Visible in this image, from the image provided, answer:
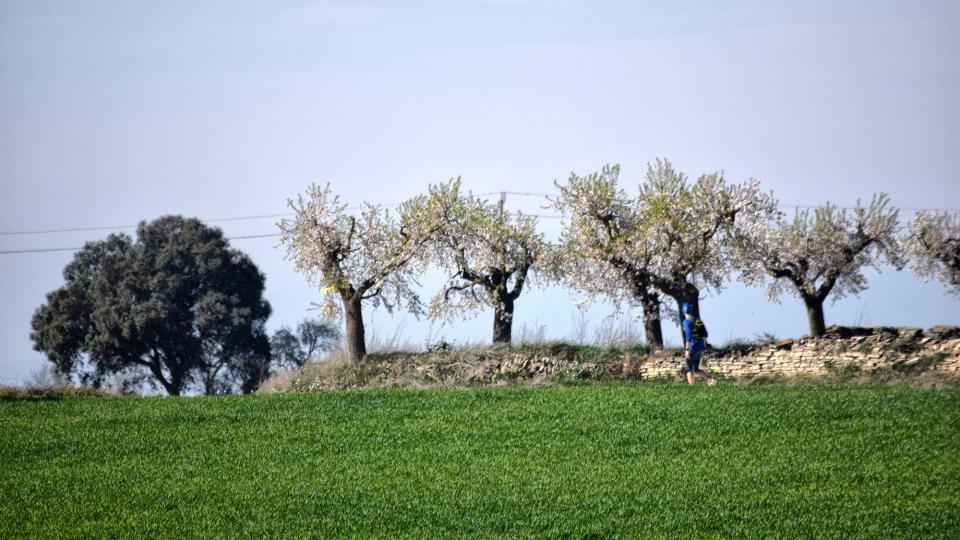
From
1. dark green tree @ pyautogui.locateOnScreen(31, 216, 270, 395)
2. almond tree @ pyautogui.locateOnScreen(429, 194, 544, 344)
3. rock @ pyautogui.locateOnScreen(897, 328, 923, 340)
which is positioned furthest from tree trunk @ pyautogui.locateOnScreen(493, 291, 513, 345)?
dark green tree @ pyautogui.locateOnScreen(31, 216, 270, 395)

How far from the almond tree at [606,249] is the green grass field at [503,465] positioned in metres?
8.02

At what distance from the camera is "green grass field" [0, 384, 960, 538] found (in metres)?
15.1

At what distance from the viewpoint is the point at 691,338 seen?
2470 centimetres

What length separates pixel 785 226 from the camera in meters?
35.5

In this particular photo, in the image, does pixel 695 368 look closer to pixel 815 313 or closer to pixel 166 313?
pixel 815 313

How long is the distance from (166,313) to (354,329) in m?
19.1

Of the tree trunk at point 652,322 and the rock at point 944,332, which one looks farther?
the tree trunk at point 652,322

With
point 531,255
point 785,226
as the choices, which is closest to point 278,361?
point 531,255

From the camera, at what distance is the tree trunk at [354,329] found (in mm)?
32500

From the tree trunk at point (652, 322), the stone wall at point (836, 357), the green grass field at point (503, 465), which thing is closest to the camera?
the green grass field at point (503, 465)

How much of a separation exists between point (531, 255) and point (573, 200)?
236 cm

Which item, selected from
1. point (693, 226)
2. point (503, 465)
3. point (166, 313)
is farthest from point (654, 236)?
point (166, 313)

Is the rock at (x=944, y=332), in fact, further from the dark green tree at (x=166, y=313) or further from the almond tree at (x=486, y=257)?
the dark green tree at (x=166, y=313)

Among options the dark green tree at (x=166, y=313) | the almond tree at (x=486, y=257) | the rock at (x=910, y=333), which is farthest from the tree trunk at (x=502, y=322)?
the dark green tree at (x=166, y=313)
